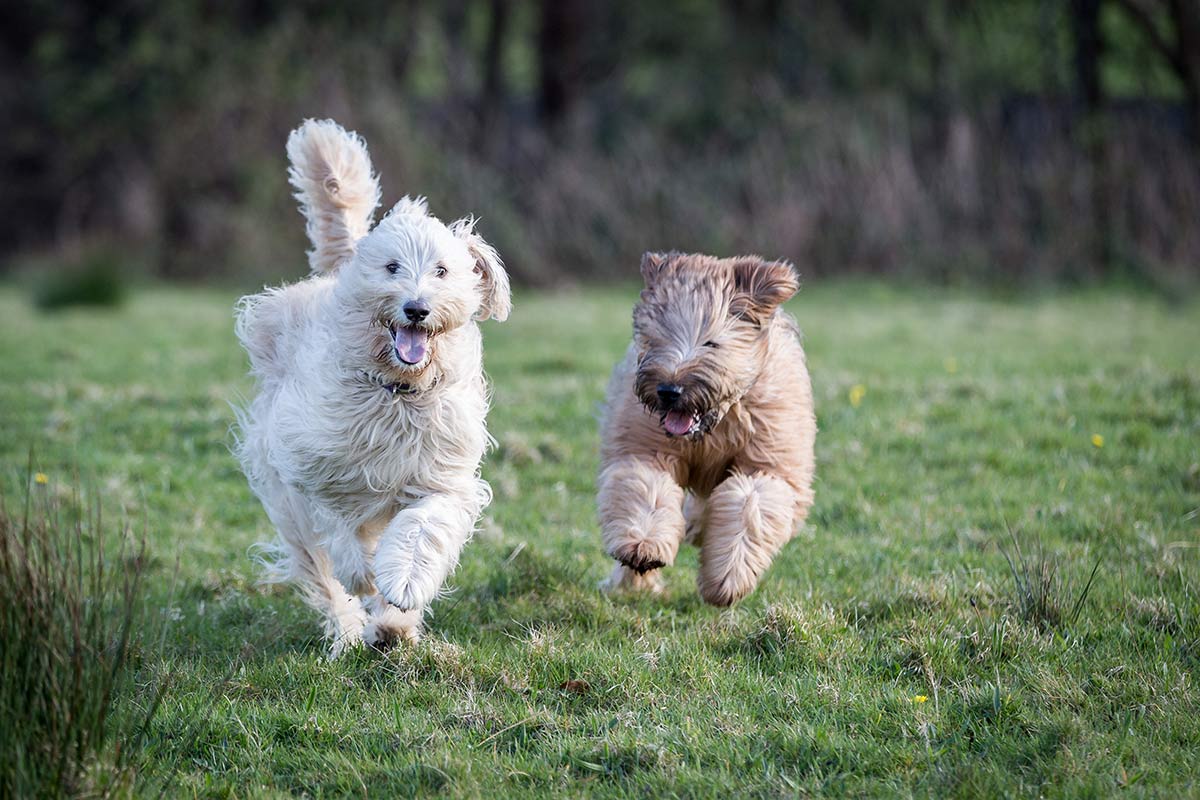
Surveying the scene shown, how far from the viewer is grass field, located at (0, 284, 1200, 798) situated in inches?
149

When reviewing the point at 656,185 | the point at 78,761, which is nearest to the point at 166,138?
the point at 656,185

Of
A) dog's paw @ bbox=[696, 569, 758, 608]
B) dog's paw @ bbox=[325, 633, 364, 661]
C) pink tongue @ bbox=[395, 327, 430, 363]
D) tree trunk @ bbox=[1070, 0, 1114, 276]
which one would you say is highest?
tree trunk @ bbox=[1070, 0, 1114, 276]

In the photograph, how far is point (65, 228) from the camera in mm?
21562

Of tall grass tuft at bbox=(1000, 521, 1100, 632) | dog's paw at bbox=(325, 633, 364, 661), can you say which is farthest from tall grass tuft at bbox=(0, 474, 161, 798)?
tall grass tuft at bbox=(1000, 521, 1100, 632)

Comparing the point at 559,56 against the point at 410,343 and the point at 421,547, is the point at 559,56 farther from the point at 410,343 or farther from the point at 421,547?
the point at 421,547

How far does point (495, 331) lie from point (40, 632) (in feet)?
30.2

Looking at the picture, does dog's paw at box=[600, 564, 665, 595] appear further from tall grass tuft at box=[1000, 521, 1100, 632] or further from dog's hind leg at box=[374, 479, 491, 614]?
tall grass tuft at box=[1000, 521, 1100, 632]

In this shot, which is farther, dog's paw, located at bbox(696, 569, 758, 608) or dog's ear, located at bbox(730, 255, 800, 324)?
dog's ear, located at bbox(730, 255, 800, 324)

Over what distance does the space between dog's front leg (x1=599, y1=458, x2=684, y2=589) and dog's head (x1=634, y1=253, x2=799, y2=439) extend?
0.26 meters

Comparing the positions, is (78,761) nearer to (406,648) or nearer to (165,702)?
(165,702)

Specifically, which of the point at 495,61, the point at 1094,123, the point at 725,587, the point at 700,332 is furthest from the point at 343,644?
the point at 495,61

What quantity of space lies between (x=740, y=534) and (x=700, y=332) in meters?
0.78

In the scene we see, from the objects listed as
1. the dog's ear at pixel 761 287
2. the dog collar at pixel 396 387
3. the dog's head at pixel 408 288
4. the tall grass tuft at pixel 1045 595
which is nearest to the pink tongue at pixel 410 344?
the dog's head at pixel 408 288

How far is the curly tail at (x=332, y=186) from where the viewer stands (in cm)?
562
